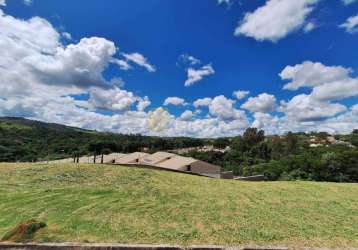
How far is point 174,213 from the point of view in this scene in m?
7.72

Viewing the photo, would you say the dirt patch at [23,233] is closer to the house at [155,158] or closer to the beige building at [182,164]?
the beige building at [182,164]

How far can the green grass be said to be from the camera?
5.89 m

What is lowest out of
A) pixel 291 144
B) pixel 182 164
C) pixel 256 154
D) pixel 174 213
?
pixel 174 213

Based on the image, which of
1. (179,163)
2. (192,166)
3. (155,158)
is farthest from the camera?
(155,158)

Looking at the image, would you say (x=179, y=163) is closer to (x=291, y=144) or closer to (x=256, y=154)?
(x=291, y=144)

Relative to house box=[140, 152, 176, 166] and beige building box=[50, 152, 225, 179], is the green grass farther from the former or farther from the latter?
house box=[140, 152, 176, 166]

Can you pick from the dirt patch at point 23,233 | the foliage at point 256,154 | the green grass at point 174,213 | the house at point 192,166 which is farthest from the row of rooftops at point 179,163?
the dirt patch at point 23,233

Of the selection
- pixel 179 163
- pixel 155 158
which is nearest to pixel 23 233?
pixel 179 163

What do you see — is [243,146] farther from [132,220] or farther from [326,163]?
[132,220]

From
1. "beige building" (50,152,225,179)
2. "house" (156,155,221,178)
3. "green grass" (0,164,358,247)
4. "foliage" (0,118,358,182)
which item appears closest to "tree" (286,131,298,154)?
"foliage" (0,118,358,182)

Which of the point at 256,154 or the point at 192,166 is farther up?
the point at 256,154

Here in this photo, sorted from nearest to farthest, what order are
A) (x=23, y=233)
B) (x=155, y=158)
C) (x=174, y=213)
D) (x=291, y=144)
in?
1. (x=23, y=233)
2. (x=174, y=213)
3. (x=155, y=158)
4. (x=291, y=144)

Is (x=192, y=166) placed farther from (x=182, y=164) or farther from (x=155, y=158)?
(x=155, y=158)

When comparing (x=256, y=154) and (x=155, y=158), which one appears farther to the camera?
(x=256, y=154)
